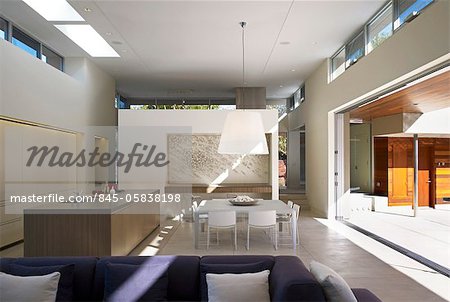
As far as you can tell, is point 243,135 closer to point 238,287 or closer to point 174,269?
point 174,269

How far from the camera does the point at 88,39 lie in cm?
818

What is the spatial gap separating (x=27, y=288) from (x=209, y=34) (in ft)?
19.1

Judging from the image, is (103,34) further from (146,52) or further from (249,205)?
(249,205)

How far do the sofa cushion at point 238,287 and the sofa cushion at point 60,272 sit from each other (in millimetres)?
1089

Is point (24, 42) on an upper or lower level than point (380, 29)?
upper

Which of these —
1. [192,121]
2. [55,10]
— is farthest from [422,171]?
[55,10]

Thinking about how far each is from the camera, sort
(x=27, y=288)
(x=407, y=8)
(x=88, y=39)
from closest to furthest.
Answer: (x=27, y=288)
(x=407, y=8)
(x=88, y=39)

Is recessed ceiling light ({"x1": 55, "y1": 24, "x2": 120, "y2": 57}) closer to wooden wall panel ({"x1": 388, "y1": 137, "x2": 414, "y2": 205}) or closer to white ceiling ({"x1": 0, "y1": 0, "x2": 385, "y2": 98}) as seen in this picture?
white ceiling ({"x1": 0, "y1": 0, "x2": 385, "y2": 98})

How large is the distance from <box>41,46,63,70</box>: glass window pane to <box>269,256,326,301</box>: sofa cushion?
7.63 meters

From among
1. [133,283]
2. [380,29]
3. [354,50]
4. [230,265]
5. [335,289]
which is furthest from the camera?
[354,50]

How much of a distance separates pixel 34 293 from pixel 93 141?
7.87 meters

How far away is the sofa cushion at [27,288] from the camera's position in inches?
106

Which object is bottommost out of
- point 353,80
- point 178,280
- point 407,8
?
point 178,280

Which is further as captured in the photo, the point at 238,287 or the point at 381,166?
the point at 381,166
